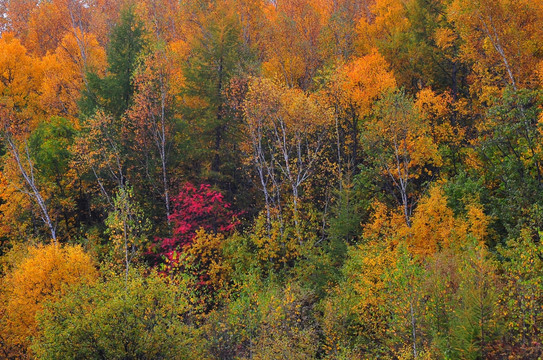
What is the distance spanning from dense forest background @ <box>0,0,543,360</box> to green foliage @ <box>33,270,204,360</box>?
0.08 metres

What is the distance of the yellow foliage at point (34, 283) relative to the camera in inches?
881

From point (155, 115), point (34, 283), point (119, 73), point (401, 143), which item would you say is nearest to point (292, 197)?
point (401, 143)

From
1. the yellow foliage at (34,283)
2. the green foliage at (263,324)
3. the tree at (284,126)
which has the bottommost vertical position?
the green foliage at (263,324)

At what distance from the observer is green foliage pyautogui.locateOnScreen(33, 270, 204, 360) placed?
53.1 ft

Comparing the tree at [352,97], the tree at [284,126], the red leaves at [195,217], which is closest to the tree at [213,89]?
the tree at [284,126]

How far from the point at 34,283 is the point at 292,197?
14.3 metres

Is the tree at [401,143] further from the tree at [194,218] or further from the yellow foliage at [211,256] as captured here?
the yellow foliage at [211,256]

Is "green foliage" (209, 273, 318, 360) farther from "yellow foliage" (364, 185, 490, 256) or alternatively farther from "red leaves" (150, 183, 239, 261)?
"red leaves" (150, 183, 239, 261)

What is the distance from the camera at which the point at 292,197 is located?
2661cm

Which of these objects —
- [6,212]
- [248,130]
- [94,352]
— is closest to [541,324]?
[94,352]

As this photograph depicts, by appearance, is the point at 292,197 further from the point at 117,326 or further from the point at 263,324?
the point at 117,326

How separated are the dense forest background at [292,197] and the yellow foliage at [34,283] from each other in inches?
4.2

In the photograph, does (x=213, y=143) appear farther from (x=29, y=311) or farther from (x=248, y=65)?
(x=29, y=311)

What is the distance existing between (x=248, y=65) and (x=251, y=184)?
770cm
